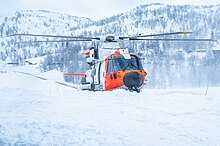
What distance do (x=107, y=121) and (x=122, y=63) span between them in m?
8.02

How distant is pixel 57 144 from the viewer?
4406 mm

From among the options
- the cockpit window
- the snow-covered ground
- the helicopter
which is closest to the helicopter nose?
the helicopter

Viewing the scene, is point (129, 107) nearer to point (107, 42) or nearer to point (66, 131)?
point (66, 131)

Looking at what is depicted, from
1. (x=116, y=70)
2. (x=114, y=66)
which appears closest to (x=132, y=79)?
(x=116, y=70)

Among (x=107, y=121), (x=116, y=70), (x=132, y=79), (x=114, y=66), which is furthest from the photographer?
(x=114, y=66)

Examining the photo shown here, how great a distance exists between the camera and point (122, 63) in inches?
544

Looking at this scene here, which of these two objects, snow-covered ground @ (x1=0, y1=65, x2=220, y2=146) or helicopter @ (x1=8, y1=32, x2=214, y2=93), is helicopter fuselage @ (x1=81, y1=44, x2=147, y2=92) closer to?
helicopter @ (x1=8, y1=32, x2=214, y2=93)

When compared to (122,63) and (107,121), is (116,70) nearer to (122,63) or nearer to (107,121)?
(122,63)

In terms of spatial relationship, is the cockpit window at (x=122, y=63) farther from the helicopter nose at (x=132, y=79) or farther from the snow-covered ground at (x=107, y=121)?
the snow-covered ground at (x=107, y=121)

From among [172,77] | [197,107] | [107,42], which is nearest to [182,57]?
[172,77]

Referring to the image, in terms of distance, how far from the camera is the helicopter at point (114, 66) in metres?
13.2

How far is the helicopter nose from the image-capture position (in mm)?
13102

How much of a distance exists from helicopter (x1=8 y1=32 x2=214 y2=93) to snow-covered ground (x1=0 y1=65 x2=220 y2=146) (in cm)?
426

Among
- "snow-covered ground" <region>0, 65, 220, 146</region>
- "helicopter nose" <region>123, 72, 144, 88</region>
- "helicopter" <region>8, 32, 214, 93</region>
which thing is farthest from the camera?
"helicopter" <region>8, 32, 214, 93</region>
